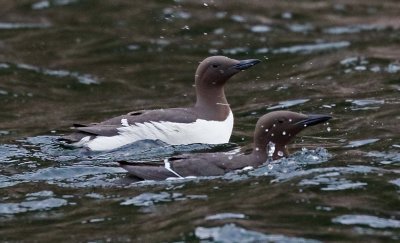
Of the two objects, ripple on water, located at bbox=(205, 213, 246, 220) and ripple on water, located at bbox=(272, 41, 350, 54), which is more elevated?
ripple on water, located at bbox=(272, 41, 350, 54)

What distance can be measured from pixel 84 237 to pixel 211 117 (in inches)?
171

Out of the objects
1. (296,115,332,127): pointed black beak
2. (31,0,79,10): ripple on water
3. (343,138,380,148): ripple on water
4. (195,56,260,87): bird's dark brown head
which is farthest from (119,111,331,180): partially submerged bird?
(31,0,79,10): ripple on water

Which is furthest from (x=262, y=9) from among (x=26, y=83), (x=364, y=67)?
(x=26, y=83)

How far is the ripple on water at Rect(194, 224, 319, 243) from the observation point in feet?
29.2

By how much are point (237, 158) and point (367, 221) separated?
2.18 metres

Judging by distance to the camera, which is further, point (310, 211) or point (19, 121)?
point (19, 121)

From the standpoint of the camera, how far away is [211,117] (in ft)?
44.2

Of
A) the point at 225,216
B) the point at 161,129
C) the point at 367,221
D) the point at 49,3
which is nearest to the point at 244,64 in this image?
the point at 161,129

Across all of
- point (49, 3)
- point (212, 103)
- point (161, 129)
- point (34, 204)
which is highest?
point (49, 3)

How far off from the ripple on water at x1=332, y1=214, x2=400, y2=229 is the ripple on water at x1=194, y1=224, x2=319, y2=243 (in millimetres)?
649

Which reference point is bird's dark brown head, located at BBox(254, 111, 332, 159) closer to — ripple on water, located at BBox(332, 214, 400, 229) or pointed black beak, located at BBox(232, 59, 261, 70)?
pointed black beak, located at BBox(232, 59, 261, 70)

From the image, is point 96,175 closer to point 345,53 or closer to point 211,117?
point 211,117

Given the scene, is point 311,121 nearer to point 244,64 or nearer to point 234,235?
point 244,64

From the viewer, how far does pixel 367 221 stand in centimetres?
939
